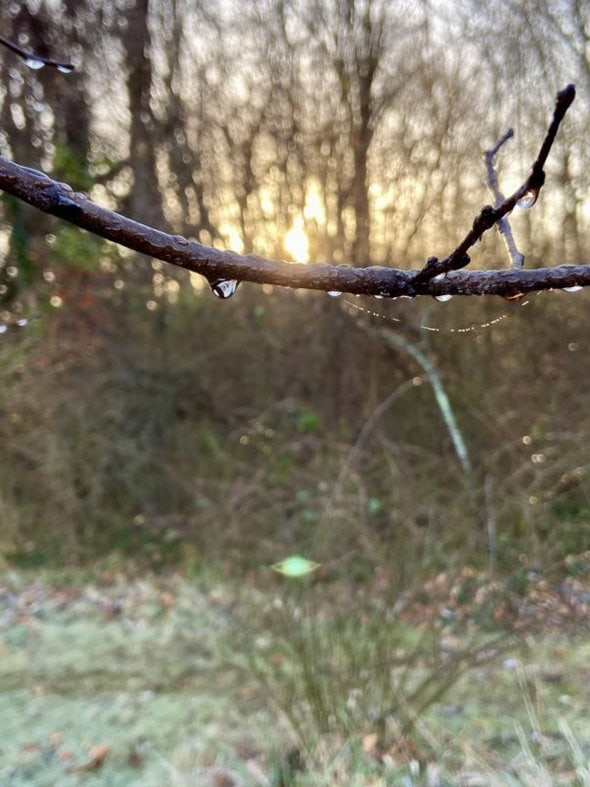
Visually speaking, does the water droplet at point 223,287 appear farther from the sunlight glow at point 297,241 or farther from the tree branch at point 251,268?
the sunlight glow at point 297,241

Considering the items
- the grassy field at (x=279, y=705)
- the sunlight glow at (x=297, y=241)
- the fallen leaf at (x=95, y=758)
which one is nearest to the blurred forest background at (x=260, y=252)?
the sunlight glow at (x=297, y=241)

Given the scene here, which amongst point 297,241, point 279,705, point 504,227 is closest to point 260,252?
point 297,241

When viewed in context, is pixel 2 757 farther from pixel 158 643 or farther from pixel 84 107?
pixel 84 107

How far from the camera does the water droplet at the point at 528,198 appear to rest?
0.89 m

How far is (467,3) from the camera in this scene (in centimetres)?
670

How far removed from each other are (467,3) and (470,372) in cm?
333

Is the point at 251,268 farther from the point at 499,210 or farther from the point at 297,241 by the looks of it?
the point at 297,241

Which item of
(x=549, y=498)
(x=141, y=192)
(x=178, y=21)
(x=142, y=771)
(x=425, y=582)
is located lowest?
(x=142, y=771)

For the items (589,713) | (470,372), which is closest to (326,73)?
(470,372)

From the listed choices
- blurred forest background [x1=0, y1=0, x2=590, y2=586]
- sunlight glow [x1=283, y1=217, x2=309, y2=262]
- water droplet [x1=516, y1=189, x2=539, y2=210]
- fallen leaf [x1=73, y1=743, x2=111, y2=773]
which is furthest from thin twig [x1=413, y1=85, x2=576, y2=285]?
sunlight glow [x1=283, y1=217, x2=309, y2=262]

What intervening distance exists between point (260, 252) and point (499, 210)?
6499 mm

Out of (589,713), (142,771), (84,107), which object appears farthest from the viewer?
(84,107)

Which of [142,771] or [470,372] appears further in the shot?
[470,372]

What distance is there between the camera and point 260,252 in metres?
7.19
